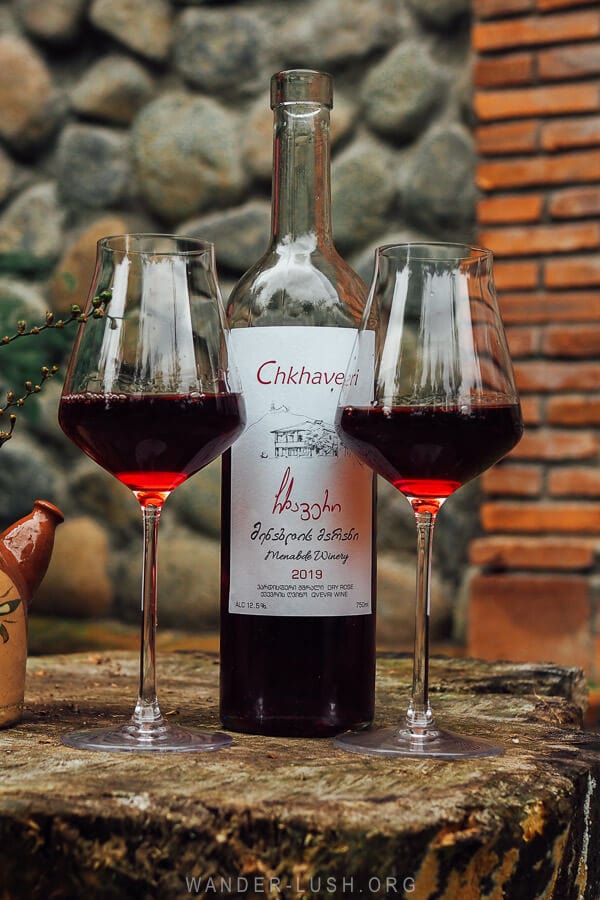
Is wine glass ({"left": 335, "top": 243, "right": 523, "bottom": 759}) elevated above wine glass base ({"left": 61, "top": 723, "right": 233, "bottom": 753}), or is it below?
above

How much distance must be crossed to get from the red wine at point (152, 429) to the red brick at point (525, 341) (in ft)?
4.66

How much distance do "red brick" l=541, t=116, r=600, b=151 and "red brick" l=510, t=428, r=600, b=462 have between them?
57 centimetres

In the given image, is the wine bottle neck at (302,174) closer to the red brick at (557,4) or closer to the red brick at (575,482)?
the red brick at (575,482)

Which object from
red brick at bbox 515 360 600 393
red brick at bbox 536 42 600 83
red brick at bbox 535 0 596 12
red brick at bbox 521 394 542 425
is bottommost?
red brick at bbox 521 394 542 425

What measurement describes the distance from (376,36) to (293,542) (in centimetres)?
189

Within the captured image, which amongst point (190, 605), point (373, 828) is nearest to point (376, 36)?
point (190, 605)

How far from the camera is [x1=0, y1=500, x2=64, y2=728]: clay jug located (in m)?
1.11

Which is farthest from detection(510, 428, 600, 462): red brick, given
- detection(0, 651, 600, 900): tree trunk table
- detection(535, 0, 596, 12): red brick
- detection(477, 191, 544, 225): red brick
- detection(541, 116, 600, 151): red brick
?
detection(0, 651, 600, 900): tree trunk table

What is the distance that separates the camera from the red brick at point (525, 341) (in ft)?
7.88

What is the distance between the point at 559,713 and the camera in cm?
131

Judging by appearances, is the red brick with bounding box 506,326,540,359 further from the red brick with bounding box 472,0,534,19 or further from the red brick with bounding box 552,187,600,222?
the red brick with bounding box 472,0,534,19

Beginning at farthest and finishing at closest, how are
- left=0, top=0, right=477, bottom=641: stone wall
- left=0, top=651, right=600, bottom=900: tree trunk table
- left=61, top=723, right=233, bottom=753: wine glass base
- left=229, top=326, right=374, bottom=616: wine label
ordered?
left=0, top=0, right=477, bottom=641: stone wall, left=229, top=326, right=374, bottom=616: wine label, left=61, top=723, right=233, bottom=753: wine glass base, left=0, top=651, right=600, bottom=900: tree trunk table

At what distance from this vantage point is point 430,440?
1051 millimetres

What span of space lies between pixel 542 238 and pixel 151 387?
1.55 metres
